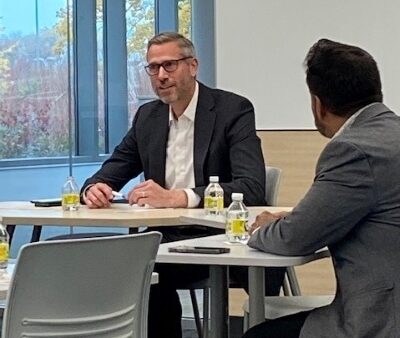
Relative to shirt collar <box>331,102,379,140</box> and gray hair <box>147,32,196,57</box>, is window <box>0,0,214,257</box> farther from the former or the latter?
shirt collar <box>331,102,379,140</box>

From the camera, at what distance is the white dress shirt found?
12.3 feet

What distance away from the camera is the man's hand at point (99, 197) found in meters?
3.59

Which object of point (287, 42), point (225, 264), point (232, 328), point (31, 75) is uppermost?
point (287, 42)

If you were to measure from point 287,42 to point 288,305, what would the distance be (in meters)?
2.24

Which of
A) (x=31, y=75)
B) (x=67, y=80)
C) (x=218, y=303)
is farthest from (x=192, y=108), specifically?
(x=31, y=75)

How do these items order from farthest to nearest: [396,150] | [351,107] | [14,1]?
[14,1], [351,107], [396,150]

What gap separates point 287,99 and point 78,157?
65.1 inches

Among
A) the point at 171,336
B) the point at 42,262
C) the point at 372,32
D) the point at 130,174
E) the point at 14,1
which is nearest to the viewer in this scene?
the point at 42,262

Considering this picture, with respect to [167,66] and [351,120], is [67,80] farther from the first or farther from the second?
[351,120]

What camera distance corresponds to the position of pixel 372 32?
454 cm

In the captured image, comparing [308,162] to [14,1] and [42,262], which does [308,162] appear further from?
[42,262]

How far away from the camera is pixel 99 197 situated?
3.59 metres

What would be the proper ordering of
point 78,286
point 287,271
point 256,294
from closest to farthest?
point 78,286 → point 256,294 → point 287,271

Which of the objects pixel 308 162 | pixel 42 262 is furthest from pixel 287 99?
pixel 42 262
